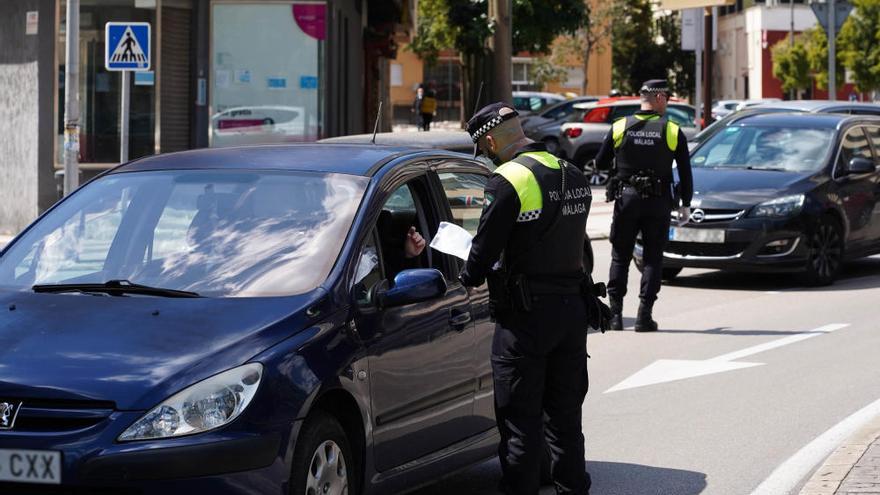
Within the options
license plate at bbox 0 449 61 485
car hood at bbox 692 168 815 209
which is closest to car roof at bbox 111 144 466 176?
license plate at bbox 0 449 61 485

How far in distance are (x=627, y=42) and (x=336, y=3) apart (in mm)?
63427

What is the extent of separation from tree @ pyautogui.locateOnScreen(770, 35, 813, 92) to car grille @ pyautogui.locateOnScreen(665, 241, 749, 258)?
72.7 meters

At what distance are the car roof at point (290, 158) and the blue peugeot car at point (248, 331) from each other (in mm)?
16

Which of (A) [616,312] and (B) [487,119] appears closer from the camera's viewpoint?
(B) [487,119]

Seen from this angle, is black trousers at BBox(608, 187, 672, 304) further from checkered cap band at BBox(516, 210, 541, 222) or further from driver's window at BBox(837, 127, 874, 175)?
checkered cap band at BBox(516, 210, 541, 222)

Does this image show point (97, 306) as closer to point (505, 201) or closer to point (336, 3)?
point (505, 201)

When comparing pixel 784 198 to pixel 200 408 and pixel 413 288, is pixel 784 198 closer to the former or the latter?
pixel 413 288

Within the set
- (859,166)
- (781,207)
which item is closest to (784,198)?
(781,207)

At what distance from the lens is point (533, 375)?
598 centimetres

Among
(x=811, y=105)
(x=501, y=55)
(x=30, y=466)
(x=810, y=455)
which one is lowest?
(x=810, y=455)

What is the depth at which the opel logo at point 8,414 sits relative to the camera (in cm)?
514

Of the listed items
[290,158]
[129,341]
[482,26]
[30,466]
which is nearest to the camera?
[30,466]

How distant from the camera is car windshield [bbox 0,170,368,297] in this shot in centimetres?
601

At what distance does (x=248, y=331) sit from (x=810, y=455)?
3728mm
